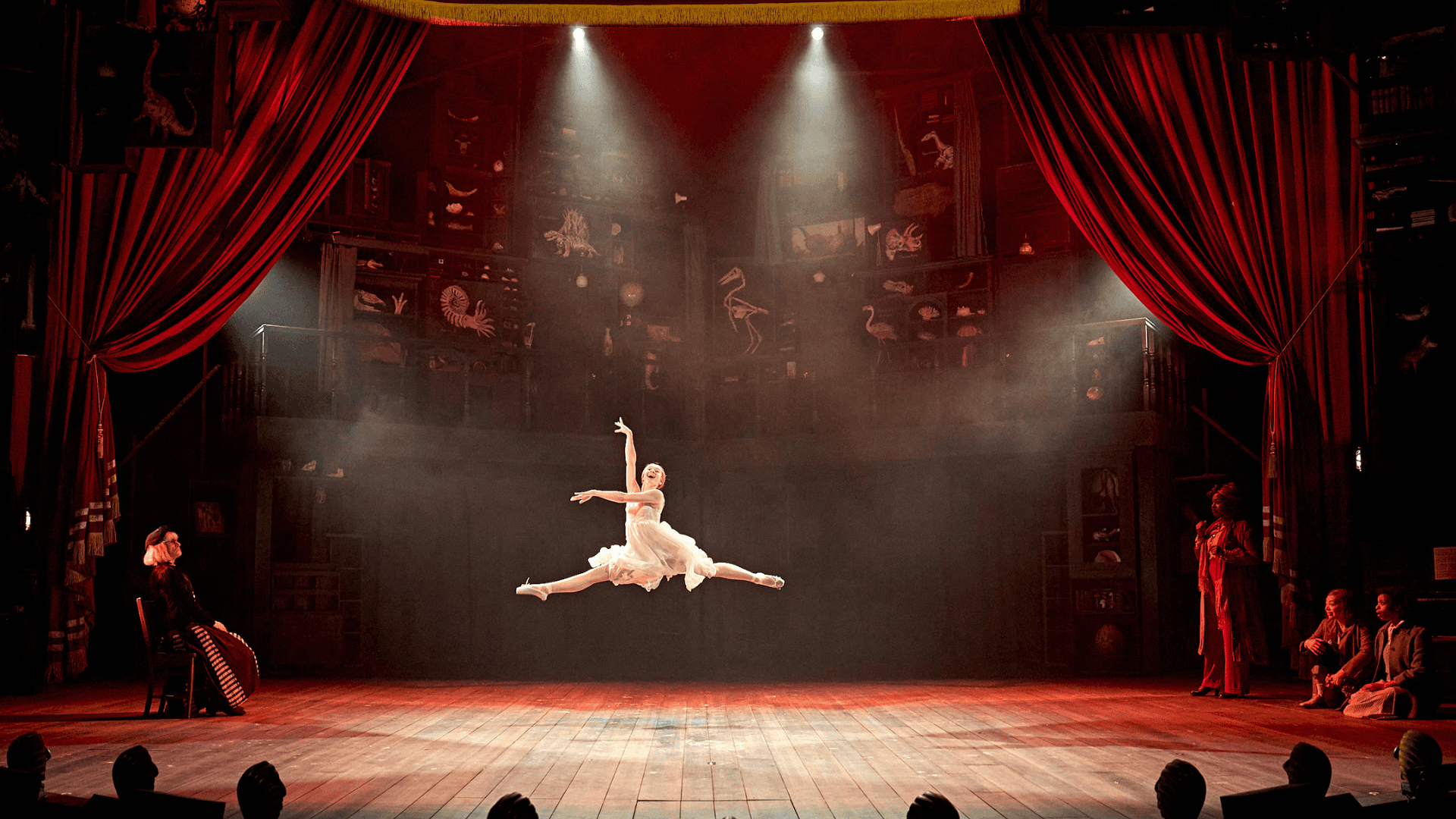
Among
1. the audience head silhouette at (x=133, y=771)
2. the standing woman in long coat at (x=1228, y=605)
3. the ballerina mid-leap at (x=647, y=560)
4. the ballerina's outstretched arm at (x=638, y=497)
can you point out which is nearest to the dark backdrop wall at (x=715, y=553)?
the ballerina mid-leap at (x=647, y=560)

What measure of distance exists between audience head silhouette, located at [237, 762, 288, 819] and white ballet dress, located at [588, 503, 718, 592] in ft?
21.4

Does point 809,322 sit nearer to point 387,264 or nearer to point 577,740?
point 387,264

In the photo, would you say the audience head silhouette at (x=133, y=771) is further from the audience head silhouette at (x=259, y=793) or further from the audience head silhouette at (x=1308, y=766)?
A: the audience head silhouette at (x=1308, y=766)

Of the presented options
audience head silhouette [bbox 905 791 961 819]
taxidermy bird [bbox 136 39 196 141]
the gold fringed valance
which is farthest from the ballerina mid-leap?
audience head silhouette [bbox 905 791 961 819]

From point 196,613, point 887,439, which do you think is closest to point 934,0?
point 887,439

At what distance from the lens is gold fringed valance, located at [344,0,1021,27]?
8578mm

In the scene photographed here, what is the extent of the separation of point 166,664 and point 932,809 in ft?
20.4

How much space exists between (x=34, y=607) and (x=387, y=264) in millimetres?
5019

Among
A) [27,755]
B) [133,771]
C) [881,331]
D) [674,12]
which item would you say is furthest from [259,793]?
[881,331]

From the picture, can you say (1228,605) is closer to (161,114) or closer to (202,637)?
(202,637)

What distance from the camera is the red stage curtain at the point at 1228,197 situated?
750 centimetres

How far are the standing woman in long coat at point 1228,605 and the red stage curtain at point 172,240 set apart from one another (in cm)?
685

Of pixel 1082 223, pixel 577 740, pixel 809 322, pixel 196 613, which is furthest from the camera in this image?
pixel 809 322

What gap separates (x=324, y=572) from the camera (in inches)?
420
